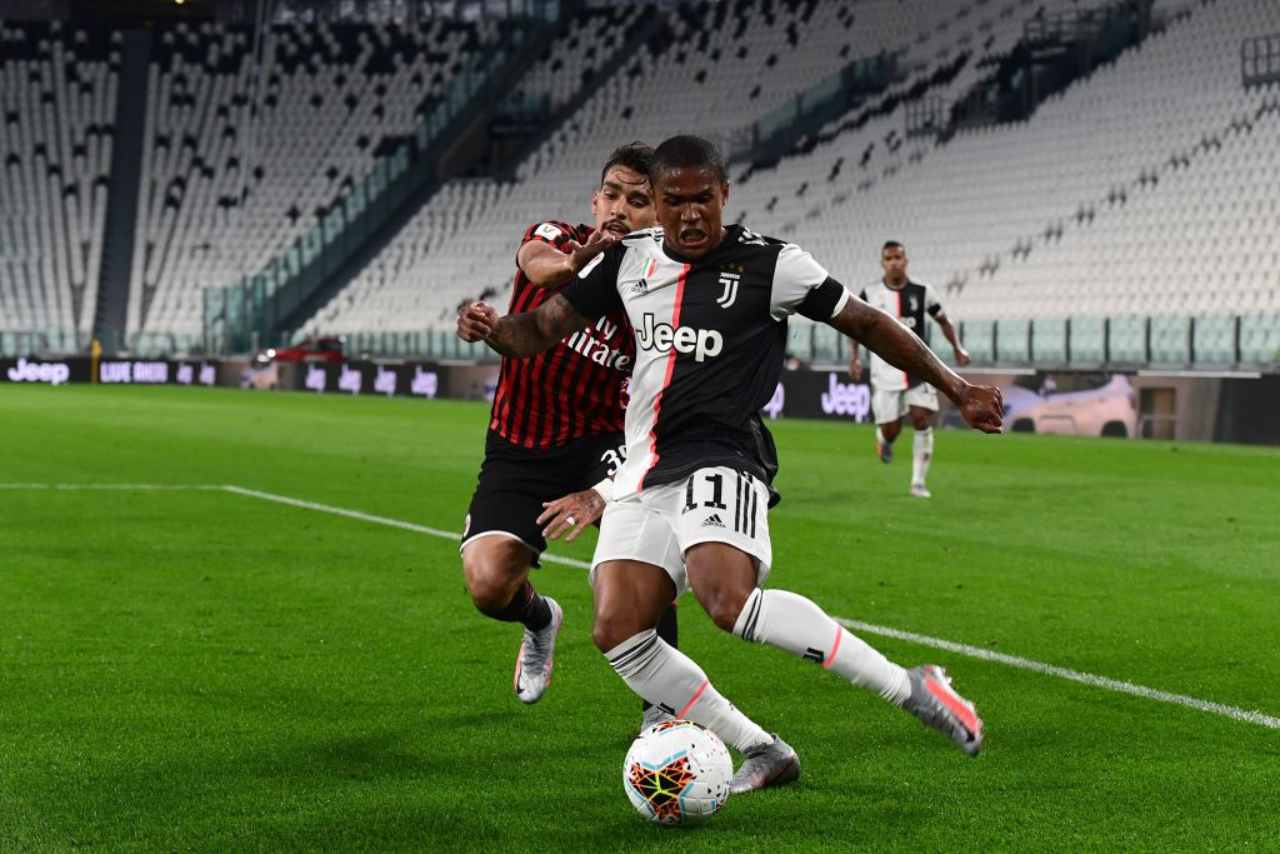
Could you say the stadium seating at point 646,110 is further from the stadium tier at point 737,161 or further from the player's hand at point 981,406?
the player's hand at point 981,406

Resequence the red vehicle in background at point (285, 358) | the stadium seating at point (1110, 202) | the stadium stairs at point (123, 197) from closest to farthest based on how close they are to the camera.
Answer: the stadium seating at point (1110, 202)
the red vehicle in background at point (285, 358)
the stadium stairs at point (123, 197)

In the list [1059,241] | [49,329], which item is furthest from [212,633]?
[49,329]

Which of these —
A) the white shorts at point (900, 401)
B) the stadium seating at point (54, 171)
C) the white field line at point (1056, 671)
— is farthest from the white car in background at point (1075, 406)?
the stadium seating at point (54, 171)

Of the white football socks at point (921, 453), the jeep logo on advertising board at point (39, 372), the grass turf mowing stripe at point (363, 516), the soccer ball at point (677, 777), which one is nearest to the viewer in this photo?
the soccer ball at point (677, 777)

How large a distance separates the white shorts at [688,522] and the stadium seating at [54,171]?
164 ft

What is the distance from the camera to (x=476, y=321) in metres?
5.20

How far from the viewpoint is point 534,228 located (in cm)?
597

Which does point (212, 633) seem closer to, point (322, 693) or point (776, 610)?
point (322, 693)

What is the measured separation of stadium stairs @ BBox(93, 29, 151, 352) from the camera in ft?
178

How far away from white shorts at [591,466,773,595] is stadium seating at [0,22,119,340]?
4990 cm

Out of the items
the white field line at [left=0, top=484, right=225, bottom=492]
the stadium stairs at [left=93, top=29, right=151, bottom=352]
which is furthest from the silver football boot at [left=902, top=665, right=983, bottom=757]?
the stadium stairs at [left=93, top=29, right=151, bottom=352]

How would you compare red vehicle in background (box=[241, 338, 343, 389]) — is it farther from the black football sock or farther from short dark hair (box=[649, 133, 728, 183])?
short dark hair (box=[649, 133, 728, 183])

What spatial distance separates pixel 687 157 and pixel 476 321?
0.79 metres

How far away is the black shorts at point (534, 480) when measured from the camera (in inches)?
249
